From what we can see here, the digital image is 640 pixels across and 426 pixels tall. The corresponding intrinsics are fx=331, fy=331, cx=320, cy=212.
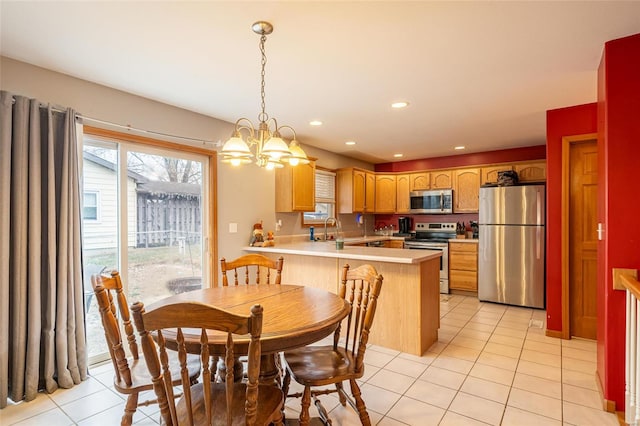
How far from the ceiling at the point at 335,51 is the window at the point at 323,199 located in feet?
6.38

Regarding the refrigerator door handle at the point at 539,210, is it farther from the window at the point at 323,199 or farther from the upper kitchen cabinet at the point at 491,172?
the window at the point at 323,199

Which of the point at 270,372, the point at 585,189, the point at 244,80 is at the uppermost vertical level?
the point at 244,80

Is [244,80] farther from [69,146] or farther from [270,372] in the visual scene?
[270,372]

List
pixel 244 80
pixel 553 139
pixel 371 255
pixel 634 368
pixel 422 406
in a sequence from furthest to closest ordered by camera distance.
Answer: pixel 553 139, pixel 371 255, pixel 244 80, pixel 422 406, pixel 634 368

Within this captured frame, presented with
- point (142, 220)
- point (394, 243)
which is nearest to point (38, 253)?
point (142, 220)

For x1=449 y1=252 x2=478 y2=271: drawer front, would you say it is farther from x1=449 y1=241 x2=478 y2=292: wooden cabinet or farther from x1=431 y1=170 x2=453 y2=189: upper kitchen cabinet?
x1=431 y1=170 x2=453 y2=189: upper kitchen cabinet

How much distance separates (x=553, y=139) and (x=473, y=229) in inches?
105

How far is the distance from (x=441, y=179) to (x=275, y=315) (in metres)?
5.18

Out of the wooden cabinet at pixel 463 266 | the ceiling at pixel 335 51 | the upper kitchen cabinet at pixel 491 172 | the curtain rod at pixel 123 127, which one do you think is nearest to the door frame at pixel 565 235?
the ceiling at pixel 335 51

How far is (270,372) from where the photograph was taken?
1.91 meters

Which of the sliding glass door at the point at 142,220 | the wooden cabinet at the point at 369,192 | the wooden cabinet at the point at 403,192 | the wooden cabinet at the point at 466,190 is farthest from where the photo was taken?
the wooden cabinet at the point at 403,192

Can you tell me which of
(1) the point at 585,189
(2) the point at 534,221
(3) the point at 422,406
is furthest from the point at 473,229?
(3) the point at 422,406

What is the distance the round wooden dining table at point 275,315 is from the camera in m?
1.47

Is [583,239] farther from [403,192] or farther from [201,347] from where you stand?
[201,347]
